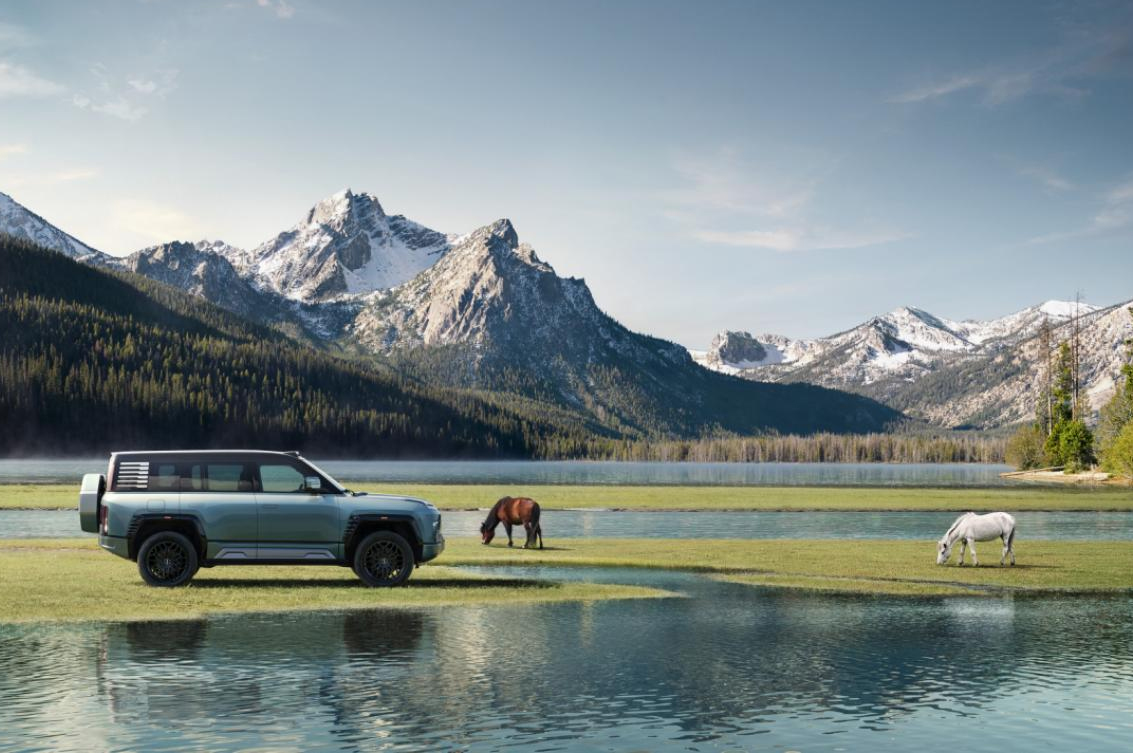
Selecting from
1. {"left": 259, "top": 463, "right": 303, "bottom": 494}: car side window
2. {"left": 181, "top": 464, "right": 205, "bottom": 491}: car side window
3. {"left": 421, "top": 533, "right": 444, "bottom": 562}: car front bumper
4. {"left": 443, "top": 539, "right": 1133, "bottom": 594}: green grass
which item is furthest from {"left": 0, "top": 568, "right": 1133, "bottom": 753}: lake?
{"left": 443, "top": 539, "right": 1133, "bottom": 594}: green grass

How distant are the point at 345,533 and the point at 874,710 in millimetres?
17712

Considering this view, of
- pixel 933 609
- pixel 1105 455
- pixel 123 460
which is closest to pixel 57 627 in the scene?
pixel 123 460

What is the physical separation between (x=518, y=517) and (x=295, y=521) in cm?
1792

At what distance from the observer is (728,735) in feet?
50.1

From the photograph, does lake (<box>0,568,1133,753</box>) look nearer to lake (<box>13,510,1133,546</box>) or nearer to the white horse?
the white horse

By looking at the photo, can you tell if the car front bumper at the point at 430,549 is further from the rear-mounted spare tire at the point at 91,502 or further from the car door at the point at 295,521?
the rear-mounted spare tire at the point at 91,502

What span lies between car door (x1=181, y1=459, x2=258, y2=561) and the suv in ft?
0.09

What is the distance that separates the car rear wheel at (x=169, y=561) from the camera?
30234 millimetres

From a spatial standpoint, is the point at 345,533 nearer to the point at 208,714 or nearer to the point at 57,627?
the point at 57,627

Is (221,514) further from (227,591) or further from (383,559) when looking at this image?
(383,559)

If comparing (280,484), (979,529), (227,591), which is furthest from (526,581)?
(280,484)

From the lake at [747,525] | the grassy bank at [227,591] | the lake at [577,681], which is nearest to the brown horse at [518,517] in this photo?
the lake at [747,525]

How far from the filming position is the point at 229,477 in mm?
30469

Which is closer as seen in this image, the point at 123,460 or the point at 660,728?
the point at 660,728
